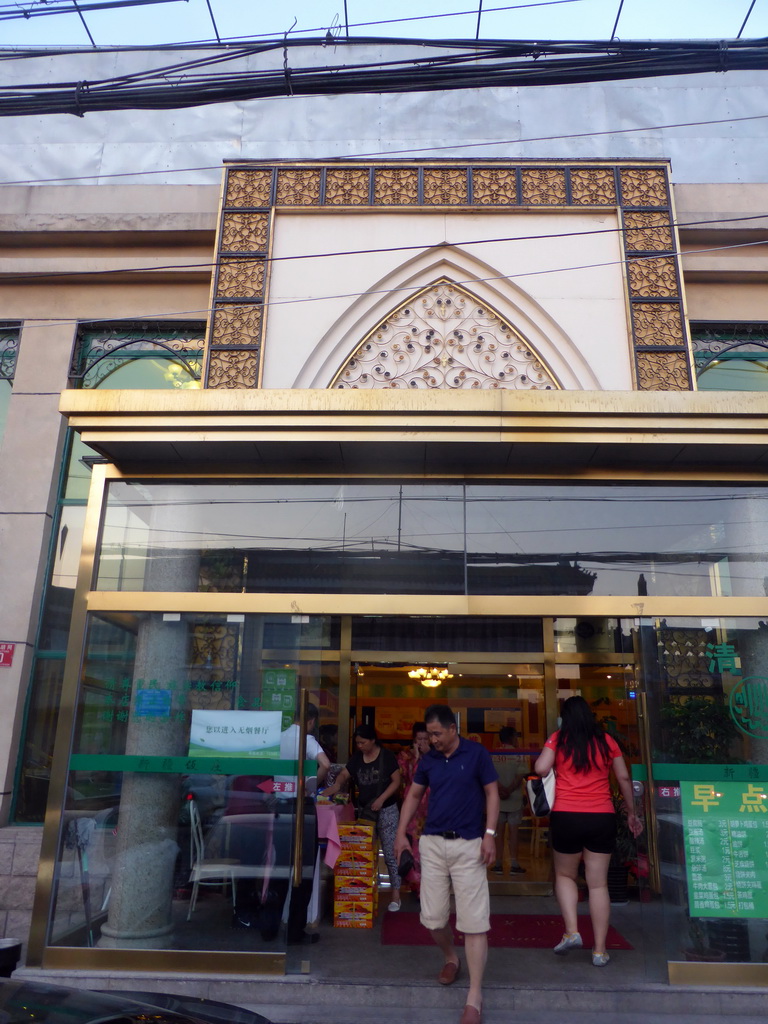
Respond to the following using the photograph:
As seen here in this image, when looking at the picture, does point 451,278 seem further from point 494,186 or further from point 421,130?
point 421,130

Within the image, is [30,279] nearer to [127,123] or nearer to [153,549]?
[127,123]

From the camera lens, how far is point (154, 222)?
Result: 8773 millimetres

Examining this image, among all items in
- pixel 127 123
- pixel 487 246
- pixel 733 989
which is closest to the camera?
pixel 733 989

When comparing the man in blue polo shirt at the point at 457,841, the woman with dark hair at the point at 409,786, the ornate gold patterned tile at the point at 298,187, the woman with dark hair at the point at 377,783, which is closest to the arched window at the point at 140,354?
the ornate gold patterned tile at the point at 298,187

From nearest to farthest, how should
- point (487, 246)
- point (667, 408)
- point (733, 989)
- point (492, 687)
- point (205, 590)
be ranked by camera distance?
point (733, 989), point (667, 408), point (205, 590), point (487, 246), point (492, 687)

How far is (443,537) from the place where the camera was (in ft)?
20.7

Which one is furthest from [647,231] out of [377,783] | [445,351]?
[377,783]

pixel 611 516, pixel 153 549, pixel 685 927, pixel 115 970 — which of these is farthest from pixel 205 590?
pixel 685 927

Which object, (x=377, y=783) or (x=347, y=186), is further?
A: (x=347, y=186)

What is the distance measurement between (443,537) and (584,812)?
2208 mm

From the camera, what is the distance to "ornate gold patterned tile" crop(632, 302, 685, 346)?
7.79 m

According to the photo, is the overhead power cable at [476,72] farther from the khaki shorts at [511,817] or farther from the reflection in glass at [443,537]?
the khaki shorts at [511,817]

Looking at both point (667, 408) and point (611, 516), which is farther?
point (611, 516)

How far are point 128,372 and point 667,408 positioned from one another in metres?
5.74
